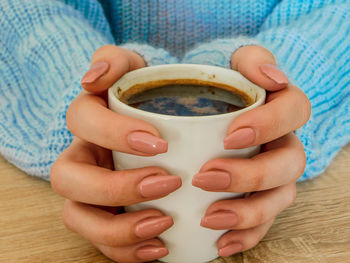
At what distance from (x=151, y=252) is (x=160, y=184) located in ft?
0.26

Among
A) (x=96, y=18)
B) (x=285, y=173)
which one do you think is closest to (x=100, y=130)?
(x=285, y=173)

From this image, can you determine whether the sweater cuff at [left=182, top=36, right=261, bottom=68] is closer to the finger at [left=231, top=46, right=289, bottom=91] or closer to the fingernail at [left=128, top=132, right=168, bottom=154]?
the finger at [left=231, top=46, right=289, bottom=91]

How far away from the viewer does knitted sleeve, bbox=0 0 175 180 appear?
1.87 feet

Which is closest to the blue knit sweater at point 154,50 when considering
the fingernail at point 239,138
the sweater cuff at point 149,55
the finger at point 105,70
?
the sweater cuff at point 149,55

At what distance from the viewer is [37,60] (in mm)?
642

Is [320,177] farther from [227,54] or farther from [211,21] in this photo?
[211,21]

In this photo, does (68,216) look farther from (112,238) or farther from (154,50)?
(154,50)

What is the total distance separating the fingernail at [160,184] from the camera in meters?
0.29

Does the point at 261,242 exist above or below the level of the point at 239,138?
below

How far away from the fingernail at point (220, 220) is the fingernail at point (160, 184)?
44mm

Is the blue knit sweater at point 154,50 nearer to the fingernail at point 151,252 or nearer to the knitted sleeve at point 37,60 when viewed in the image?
the knitted sleeve at point 37,60

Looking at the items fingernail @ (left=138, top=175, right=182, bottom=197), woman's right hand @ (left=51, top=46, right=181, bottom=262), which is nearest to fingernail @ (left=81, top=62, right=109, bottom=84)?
woman's right hand @ (left=51, top=46, right=181, bottom=262)

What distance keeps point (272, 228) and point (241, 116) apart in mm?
161

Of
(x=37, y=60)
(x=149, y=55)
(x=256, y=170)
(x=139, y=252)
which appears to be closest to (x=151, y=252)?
(x=139, y=252)
